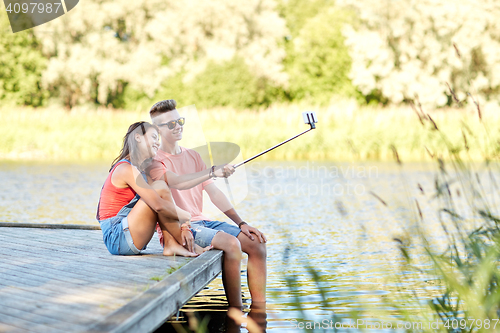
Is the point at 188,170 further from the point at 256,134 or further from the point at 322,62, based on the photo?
the point at 322,62

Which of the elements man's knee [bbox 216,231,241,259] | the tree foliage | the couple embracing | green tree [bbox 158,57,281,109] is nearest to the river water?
the couple embracing

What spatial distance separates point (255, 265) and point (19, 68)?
1027 inches

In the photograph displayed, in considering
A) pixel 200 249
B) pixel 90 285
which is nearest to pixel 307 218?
pixel 200 249

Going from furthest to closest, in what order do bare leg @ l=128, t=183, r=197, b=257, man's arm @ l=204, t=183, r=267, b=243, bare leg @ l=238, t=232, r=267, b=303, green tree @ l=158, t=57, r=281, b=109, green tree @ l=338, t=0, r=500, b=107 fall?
green tree @ l=158, t=57, r=281, b=109
green tree @ l=338, t=0, r=500, b=107
man's arm @ l=204, t=183, r=267, b=243
bare leg @ l=238, t=232, r=267, b=303
bare leg @ l=128, t=183, r=197, b=257

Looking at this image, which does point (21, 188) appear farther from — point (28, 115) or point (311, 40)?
point (311, 40)

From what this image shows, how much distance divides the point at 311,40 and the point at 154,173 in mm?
24777

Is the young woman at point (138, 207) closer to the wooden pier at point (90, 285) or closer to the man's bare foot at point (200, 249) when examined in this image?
the man's bare foot at point (200, 249)

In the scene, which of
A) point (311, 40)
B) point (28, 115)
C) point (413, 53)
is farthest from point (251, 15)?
point (28, 115)

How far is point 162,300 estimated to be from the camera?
289 cm

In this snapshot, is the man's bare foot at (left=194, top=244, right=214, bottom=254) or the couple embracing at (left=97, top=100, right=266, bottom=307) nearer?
the couple embracing at (left=97, top=100, right=266, bottom=307)

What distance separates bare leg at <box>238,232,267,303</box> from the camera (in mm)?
4020

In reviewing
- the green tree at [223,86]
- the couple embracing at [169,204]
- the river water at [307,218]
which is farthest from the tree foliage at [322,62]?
the couple embracing at [169,204]

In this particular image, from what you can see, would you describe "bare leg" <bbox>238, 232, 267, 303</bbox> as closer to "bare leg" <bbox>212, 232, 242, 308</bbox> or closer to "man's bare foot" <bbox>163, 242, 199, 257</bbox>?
"bare leg" <bbox>212, 232, 242, 308</bbox>

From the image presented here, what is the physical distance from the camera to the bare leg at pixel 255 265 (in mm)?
4020
